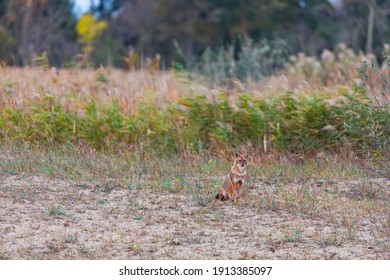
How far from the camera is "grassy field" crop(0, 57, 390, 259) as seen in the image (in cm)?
692

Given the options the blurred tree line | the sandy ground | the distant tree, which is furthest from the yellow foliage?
the sandy ground

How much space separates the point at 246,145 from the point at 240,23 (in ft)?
80.7

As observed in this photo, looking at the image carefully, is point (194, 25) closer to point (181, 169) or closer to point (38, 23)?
point (38, 23)

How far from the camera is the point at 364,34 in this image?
35.2 m

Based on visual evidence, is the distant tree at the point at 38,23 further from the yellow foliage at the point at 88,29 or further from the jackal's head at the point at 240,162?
the jackal's head at the point at 240,162

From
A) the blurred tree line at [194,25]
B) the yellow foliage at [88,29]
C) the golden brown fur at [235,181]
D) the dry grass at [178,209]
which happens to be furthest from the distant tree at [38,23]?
the golden brown fur at [235,181]

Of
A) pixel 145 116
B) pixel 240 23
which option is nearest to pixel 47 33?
pixel 240 23

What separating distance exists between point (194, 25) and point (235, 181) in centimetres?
2772

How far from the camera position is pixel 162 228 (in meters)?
7.28

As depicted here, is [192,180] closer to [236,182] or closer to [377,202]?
[236,182]

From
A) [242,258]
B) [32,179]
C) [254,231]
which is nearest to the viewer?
[242,258]

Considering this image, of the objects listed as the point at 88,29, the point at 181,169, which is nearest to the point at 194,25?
the point at 88,29

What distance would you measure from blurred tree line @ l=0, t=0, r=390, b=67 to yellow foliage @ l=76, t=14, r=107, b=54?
Answer: 58 millimetres

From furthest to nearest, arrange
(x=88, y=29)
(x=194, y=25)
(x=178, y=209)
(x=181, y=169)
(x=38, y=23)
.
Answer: (x=88, y=29) → (x=38, y=23) → (x=194, y=25) → (x=181, y=169) → (x=178, y=209)
